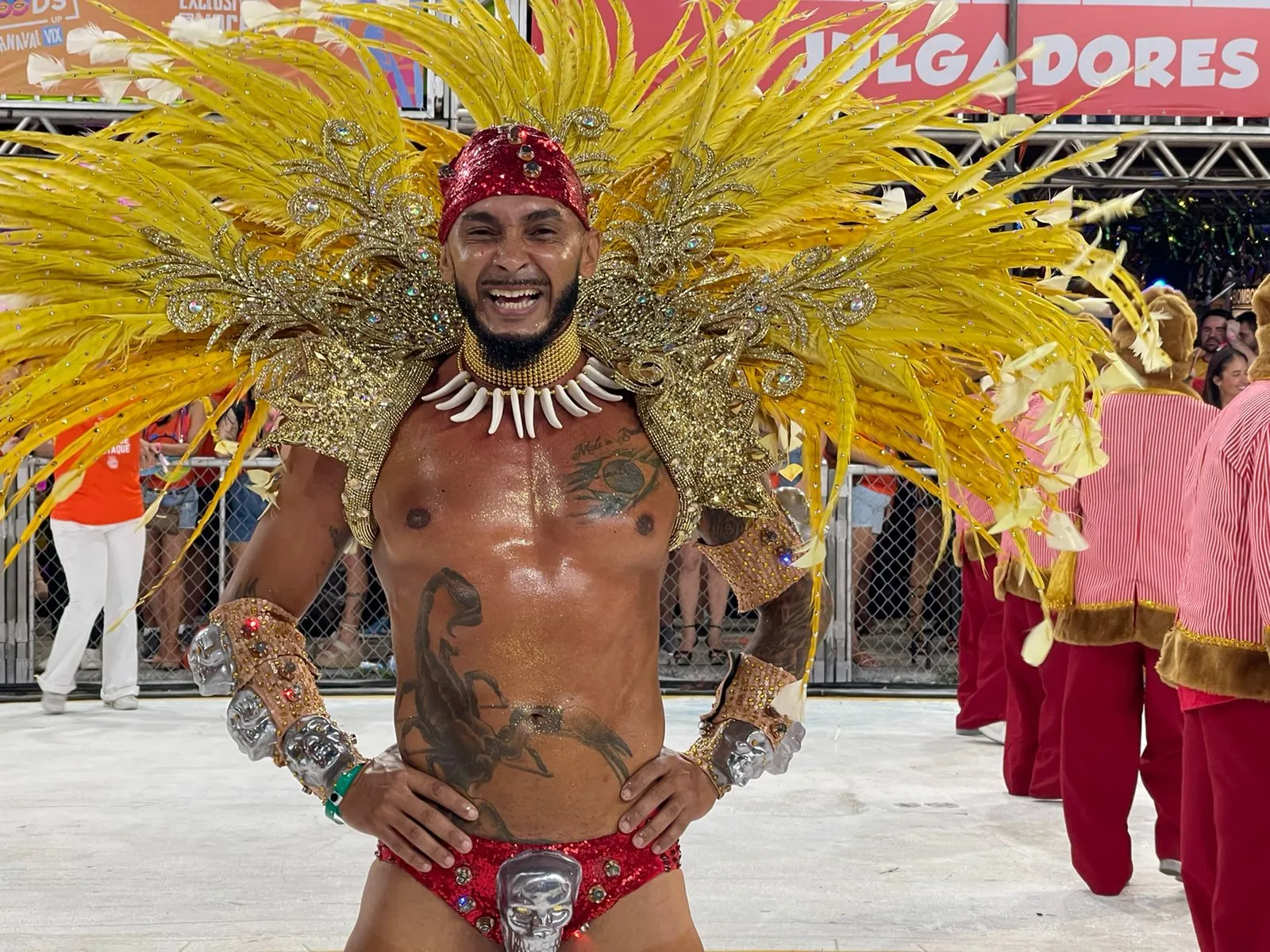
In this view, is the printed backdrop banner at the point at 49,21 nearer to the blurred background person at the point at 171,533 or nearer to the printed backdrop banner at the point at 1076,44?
the blurred background person at the point at 171,533

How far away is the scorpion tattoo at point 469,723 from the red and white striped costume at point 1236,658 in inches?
69.1

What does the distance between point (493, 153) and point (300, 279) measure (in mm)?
437

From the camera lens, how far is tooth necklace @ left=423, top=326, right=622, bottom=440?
2.34 metres

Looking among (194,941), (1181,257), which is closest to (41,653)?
(194,941)

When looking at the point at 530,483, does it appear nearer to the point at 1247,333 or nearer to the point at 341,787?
the point at 341,787

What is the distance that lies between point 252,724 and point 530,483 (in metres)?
0.60

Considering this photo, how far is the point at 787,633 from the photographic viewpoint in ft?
8.39

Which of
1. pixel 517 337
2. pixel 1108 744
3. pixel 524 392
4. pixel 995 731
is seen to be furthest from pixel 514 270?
pixel 995 731

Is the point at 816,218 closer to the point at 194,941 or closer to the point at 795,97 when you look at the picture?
the point at 795,97

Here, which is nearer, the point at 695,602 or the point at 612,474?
the point at 612,474

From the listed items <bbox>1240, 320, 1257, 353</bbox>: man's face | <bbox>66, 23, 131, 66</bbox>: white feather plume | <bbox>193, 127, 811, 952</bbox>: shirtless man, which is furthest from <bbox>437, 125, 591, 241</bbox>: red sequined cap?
<bbox>1240, 320, 1257, 353</bbox>: man's face

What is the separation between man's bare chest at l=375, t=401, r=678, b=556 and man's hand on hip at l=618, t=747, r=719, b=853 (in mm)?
350

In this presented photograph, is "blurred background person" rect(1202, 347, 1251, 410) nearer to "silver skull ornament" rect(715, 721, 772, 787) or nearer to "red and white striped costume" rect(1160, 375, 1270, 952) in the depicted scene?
"red and white striped costume" rect(1160, 375, 1270, 952)

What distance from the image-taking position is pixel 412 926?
220cm
